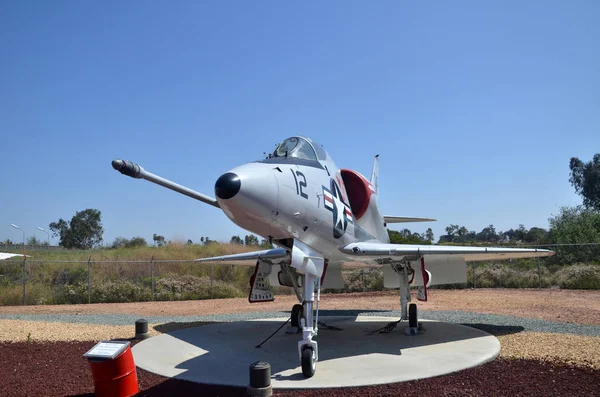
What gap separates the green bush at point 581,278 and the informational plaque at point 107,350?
2319 cm

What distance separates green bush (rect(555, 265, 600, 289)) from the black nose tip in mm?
22419

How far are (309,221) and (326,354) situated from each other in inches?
109

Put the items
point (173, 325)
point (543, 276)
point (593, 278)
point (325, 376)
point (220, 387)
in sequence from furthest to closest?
point (543, 276) < point (593, 278) < point (173, 325) < point (325, 376) < point (220, 387)

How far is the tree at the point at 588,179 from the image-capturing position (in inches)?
2756

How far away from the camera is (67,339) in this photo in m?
10.2

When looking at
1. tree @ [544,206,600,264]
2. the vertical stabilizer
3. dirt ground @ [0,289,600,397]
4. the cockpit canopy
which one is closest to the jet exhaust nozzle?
the cockpit canopy

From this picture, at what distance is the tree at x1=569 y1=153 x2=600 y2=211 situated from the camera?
7000cm

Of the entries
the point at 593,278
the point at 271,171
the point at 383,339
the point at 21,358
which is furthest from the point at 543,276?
the point at 21,358

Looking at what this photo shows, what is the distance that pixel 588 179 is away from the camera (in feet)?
234

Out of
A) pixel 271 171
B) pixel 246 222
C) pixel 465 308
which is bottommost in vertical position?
pixel 465 308

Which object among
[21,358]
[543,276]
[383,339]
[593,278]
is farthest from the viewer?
[543,276]

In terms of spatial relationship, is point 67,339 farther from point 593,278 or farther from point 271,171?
point 593,278

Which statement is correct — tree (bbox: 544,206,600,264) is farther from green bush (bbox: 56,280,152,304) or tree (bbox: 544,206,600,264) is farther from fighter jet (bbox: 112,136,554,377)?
green bush (bbox: 56,280,152,304)

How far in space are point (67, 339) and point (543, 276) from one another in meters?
23.6
